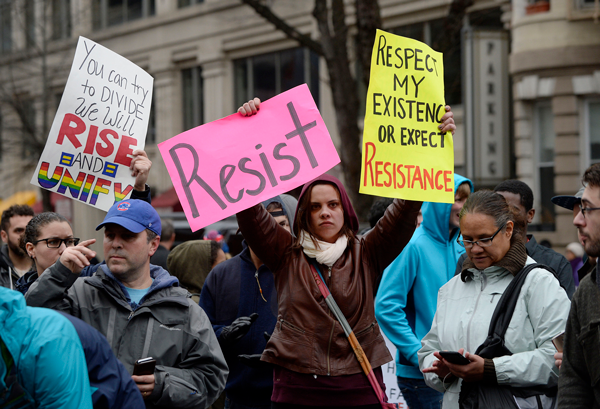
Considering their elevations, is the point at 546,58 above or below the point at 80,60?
below

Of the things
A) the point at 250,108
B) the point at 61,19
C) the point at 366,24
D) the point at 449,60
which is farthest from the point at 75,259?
the point at 61,19

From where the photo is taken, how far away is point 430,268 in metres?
4.64

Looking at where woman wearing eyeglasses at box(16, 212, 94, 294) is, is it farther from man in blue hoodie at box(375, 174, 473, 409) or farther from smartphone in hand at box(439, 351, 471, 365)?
smartphone in hand at box(439, 351, 471, 365)

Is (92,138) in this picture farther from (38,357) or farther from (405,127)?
(38,357)

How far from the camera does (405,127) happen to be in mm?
3893

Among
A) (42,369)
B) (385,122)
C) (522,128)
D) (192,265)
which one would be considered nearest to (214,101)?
(522,128)

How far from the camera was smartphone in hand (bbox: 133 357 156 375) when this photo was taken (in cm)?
298

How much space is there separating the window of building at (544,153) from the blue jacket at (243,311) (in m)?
11.5

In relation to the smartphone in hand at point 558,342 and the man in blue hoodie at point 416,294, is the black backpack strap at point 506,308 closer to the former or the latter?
the smartphone in hand at point 558,342

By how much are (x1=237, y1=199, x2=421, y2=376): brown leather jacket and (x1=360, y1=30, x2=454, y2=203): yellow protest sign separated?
202 mm

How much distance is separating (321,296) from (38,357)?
164cm

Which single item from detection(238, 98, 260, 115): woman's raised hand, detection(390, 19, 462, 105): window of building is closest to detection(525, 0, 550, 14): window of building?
detection(390, 19, 462, 105): window of building

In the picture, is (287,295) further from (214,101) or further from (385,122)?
(214,101)

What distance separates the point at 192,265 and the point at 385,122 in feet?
8.03
